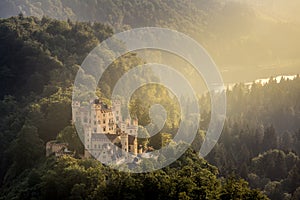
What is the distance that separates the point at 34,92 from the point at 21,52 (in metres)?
7.65

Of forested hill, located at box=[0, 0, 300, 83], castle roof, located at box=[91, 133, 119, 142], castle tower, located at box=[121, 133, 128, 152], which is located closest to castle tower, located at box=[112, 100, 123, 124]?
castle roof, located at box=[91, 133, 119, 142]

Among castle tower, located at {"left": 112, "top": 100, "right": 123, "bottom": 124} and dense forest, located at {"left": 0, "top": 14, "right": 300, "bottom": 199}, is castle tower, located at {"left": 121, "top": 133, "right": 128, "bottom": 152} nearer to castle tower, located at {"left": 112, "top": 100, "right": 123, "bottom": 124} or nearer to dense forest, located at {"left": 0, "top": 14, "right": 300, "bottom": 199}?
dense forest, located at {"left": 0, "top": 14, "right": 300, "bottom": 199}

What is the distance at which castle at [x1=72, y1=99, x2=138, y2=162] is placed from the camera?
2931cm

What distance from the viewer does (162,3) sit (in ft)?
340

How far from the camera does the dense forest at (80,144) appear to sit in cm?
2598

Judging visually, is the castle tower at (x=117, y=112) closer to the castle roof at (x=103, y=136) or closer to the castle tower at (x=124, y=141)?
the castle roof at (x=103, y=136)

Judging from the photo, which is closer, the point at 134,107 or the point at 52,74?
the point at 134,107

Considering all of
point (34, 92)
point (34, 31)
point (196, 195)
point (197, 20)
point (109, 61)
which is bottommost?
point (196, 195)

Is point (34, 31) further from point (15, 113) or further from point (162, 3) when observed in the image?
point (162, 3)

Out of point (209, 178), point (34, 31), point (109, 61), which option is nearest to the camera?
point (209, 178)

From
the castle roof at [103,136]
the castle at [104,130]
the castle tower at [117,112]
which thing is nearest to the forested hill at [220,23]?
the castle tower at [117,112]

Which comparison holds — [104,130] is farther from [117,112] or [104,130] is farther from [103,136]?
[117,112]

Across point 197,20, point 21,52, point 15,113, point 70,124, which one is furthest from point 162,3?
point 70,124

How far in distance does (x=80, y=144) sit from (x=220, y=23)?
8267 centimetres
